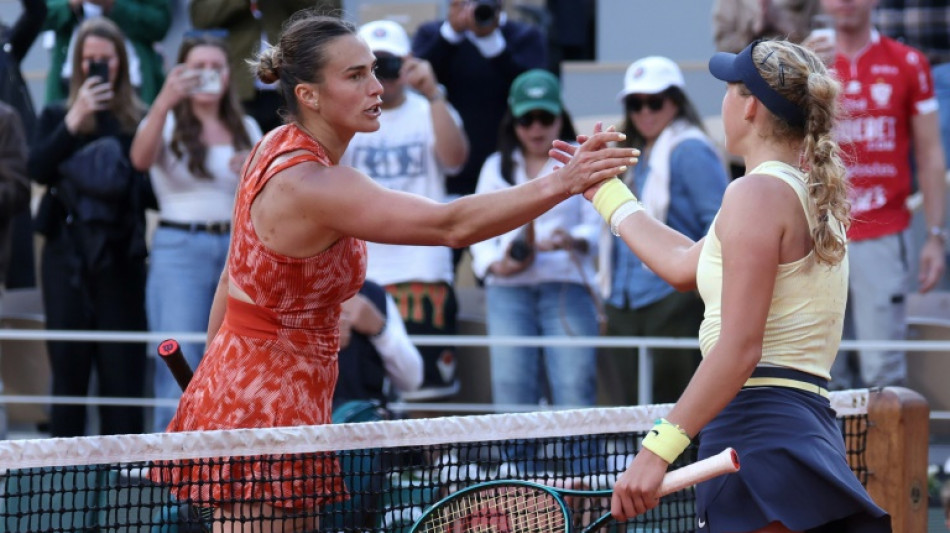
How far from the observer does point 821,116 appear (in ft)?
11.8

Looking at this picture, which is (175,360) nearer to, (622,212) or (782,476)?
(622,212)

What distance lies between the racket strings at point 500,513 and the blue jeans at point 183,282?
13.3 feet

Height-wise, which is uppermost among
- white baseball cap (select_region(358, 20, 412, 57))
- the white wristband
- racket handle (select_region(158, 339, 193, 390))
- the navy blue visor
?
white baseball cap (select_region(358, 20, 412, 57))

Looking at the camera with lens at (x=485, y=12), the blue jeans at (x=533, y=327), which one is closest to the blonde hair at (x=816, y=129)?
the blue jeans at (x=533, y=327)

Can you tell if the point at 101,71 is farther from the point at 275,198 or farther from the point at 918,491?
the point at 918,491

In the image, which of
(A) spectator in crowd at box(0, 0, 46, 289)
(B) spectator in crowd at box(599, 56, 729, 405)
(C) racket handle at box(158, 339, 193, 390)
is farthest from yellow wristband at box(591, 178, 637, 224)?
(A) spectator in crowd at box(0, 0, 46, 289)

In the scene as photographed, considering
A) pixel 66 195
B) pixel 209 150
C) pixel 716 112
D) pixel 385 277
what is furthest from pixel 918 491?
pixel 716 112

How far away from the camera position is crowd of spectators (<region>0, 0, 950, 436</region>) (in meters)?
7.46

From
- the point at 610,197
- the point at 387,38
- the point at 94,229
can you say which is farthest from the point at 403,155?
the point at 610,197

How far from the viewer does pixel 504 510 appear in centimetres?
387

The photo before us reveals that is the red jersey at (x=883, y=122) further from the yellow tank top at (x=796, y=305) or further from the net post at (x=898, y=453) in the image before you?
the yellow tank top at (x=796, y=305)

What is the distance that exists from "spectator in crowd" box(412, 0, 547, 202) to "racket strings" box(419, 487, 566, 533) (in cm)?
477

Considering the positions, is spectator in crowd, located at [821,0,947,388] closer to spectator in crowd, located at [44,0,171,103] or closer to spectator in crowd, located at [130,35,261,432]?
spectator in crowd, located at [130,35,261,432]

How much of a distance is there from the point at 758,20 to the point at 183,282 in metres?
3.37
